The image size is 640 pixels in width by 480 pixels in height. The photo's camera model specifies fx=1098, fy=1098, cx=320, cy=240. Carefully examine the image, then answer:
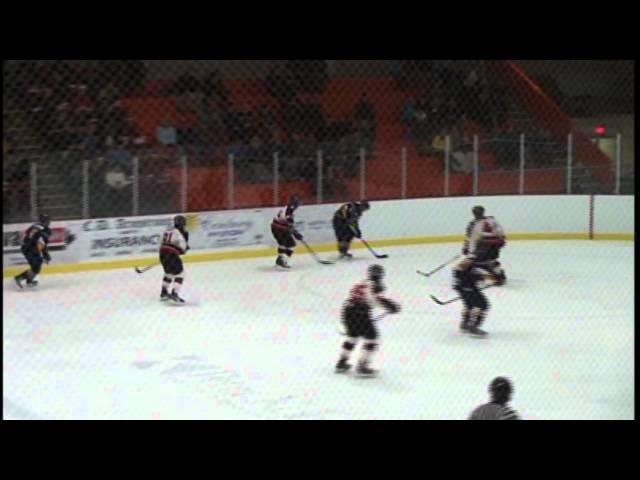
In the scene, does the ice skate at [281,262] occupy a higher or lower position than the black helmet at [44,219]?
lower

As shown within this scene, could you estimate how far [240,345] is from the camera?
14.8 feet

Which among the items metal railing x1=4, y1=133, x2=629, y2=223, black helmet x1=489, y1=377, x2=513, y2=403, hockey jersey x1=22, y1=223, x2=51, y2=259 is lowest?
black helmet x1=489, y1=377, x2=513, y2=403

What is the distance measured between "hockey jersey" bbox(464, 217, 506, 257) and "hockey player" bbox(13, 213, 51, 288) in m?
→ 2.07

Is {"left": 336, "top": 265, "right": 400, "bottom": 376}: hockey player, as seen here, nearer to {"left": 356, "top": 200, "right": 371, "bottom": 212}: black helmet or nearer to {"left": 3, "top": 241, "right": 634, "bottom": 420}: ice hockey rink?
{"left": 3, "top": 241, "right": 634, "bottom": 420}: ice hockey rink

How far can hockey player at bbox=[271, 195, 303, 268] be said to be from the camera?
246 inches

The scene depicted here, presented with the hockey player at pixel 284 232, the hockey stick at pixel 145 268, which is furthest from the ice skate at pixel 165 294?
the hockey player at pixel 284 232

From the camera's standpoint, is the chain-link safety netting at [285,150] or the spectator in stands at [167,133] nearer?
the chain-link safety netting at [285,150]

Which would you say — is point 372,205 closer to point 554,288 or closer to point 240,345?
point 554,288

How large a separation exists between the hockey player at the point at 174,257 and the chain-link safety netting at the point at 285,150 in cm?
15

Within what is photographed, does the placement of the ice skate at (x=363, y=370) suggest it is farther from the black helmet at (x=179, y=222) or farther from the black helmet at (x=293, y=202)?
the black helmet at (x=293, y=202)

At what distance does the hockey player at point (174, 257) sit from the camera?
5285mm

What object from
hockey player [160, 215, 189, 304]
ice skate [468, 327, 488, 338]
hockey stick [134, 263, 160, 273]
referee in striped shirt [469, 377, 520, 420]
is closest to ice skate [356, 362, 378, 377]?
ice skate [468, 327, 488, 338]
